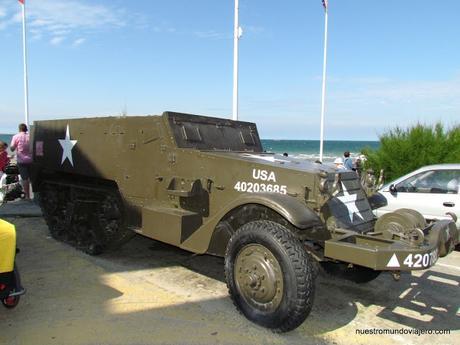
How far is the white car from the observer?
6.95 metres

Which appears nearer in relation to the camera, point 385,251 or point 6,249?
point 385,251

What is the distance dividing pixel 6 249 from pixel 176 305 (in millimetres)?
1571

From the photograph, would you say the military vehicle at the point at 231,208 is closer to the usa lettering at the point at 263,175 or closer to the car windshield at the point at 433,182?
the usa lettering at the point at 263,175

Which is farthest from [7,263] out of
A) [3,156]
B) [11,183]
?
[11,183]

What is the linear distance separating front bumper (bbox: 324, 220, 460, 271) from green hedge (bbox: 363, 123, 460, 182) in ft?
25.7

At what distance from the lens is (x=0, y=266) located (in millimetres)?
3742

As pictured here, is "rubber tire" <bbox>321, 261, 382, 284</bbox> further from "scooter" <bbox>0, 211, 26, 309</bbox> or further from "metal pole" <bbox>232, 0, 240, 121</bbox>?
"metal pole" <bbox>232, 0, 240, 121</bbox>

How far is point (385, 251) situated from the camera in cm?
354

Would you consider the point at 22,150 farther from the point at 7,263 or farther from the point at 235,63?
the point at 7,263

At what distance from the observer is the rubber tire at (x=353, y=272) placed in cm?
495

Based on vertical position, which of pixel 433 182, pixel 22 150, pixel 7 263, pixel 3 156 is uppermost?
pixel 22 150

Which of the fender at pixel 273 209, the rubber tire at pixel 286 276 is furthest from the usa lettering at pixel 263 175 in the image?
the rubber tire at pixel 286 276

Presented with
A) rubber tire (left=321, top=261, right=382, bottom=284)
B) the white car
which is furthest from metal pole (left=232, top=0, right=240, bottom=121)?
rubber tire (left=321, top=261, right=382, bottom=284)

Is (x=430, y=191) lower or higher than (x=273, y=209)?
lower
